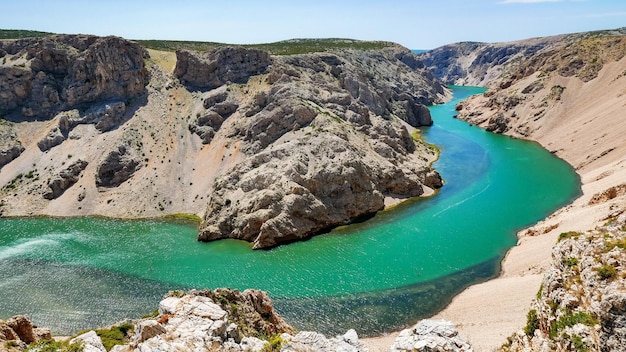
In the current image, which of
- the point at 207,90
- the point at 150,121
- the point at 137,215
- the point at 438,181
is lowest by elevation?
the point at 137,215

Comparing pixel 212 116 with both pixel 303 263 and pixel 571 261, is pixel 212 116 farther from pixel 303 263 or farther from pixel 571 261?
pixel 571 261

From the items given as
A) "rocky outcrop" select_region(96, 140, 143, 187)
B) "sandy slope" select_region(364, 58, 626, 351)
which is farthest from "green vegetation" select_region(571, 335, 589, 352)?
"rocky outcrop" select_region(96, 140, 143, 187)

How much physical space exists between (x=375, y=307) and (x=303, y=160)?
32.9m

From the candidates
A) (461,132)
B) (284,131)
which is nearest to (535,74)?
(461,132)

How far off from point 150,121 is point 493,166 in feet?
266

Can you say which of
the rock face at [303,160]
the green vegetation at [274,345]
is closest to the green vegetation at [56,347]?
the green vegetation at [274,345]

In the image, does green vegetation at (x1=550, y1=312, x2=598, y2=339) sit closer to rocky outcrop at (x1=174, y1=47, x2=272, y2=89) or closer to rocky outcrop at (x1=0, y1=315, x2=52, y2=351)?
rocky outcrop at (x1=0, y1=315, x2=52, y2=351)

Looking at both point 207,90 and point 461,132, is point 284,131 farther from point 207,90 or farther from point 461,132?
point 461,132

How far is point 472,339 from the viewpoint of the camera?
38.1m

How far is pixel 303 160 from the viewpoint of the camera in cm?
7506

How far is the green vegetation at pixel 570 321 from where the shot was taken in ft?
68.7

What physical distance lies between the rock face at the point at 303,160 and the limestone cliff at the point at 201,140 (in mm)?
244

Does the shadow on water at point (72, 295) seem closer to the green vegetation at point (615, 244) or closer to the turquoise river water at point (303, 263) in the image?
the turquoise river water at point (303, 263)

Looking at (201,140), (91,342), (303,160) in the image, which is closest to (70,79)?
(201,140)
